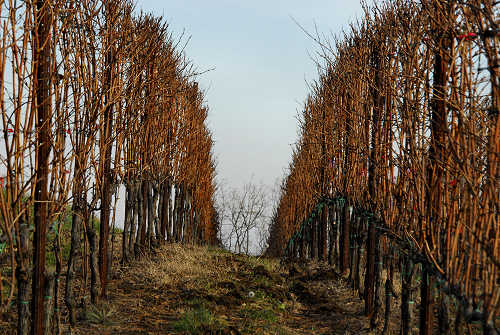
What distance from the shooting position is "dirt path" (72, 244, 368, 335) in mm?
6625

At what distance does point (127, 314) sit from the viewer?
24.0 ft

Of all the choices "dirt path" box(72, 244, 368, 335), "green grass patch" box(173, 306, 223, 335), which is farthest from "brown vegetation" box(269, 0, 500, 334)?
"green grass patch" box(173, 306, 223, 335)

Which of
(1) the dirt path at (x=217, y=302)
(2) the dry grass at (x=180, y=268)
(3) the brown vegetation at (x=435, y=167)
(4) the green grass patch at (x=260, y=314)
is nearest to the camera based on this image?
(3) the brown vegetation at (x=435, y=167)

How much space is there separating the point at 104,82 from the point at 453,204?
5.21 metres

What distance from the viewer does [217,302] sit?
312 inches

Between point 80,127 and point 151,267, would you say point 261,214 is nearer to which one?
point 151,267

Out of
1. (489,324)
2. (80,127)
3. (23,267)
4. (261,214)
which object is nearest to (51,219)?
(23,267)

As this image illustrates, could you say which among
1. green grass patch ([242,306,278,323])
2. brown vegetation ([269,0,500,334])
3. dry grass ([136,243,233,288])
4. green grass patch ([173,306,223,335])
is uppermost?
brown vegetation ([269,0,500,334])

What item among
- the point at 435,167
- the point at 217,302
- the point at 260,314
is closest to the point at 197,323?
the point at 260,314

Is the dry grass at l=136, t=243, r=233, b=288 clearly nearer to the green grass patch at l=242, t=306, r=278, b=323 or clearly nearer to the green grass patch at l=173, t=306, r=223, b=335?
the green grass patch at l=242, t=306, r=278, b=323

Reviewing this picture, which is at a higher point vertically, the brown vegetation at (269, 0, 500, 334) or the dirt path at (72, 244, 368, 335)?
the brown vegetation at (269, 0, 500, 334)

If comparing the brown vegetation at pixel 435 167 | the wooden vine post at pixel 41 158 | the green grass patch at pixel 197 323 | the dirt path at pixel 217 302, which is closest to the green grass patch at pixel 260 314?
the dirt path at pixel 217 302

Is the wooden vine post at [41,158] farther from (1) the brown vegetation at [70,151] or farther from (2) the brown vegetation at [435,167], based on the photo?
(2) the brown vegetation at [435,167]

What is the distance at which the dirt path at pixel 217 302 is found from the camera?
662cm
